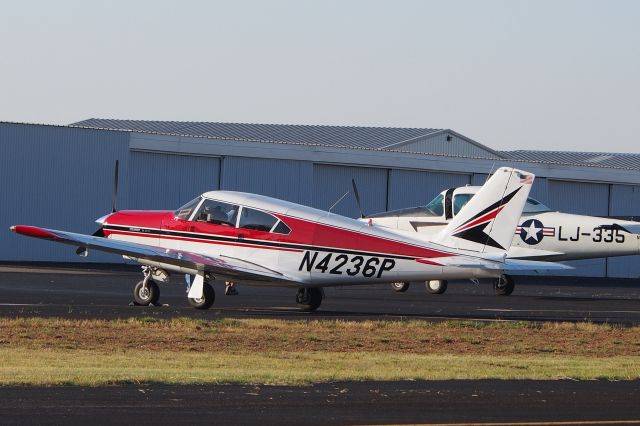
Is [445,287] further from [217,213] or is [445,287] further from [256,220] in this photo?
[217,213]

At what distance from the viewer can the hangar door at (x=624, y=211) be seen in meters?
60.2

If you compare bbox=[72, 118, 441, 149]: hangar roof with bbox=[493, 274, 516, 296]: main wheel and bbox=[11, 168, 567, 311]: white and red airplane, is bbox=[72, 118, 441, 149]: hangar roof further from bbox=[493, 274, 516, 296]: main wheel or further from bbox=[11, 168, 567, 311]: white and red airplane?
bbox=[11, 168, 567, 311]: white and red airplane

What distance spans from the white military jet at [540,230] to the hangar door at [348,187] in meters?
18.5

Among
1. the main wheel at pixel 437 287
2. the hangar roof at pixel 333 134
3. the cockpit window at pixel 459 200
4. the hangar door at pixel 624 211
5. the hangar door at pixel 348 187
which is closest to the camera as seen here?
the main wheel at pixel 437 287

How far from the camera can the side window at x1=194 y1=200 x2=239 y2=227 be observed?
79.5 feet

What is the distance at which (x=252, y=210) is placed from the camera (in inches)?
949

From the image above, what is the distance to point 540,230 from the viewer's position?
35.1 metres

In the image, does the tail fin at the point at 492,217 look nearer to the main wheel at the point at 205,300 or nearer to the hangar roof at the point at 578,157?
the main wheel at the point at 205,300

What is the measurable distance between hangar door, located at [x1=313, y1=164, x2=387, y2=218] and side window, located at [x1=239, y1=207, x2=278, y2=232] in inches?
1160

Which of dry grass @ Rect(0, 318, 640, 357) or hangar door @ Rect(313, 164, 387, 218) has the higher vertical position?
hangar door @ Rect(313, 164, 387, 218)

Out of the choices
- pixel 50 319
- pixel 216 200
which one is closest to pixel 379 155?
pixel 216 200

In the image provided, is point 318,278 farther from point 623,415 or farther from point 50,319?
point 623,415

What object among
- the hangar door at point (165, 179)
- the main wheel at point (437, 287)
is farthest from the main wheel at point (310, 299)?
the hangar door at point (165, 179)

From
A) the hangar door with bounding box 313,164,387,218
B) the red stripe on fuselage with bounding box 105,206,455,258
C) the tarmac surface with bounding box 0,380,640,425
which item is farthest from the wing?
the hangar door with bounding box 313,164,387,218
